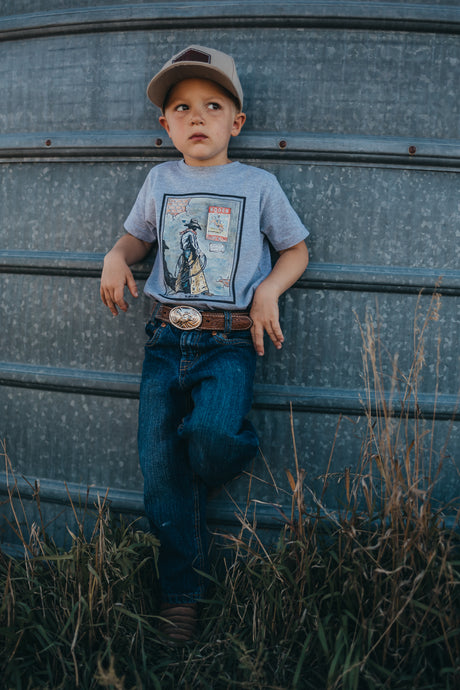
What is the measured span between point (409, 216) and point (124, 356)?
1.04 meters

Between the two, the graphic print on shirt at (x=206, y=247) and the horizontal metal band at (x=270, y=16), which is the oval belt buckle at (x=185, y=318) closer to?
the graphic print on shirt at (x=206, y=247)

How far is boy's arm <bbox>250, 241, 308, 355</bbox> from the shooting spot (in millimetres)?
1628

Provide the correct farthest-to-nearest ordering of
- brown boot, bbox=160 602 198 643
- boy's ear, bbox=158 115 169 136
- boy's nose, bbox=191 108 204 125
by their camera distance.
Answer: boy's ear, bbox=158 115 169 136 < boy's nose, bbox=191 108 204 125 < brown boot, bbox=160 602 198 643

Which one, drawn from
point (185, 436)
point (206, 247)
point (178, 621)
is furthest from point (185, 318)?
point (178, 621)

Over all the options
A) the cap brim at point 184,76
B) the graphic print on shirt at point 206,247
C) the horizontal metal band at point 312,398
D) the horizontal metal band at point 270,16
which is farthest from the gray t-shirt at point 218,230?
the horizontal metal band at point 270,16

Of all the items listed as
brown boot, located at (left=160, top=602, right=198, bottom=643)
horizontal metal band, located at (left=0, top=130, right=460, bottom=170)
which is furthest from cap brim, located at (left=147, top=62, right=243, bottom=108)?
brown boot, located at (left=160, top=602, right=198, bottom=643)

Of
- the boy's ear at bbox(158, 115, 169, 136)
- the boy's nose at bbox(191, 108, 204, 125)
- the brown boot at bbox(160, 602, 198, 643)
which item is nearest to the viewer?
the brown boot at bbox(160, 602, 198, 643)

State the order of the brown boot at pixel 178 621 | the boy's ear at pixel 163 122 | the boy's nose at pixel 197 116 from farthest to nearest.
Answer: the boy's ear at pixel 163 122, the boy's nose at pixel 197 116, the brown boot at pixel 178 621

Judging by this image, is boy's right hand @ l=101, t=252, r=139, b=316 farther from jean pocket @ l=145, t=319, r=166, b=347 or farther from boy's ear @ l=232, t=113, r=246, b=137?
boy's ear @ l=232, t=113, r=246, b=137

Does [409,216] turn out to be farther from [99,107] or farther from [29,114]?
[29,114]

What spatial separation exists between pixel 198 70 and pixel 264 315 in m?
0.73

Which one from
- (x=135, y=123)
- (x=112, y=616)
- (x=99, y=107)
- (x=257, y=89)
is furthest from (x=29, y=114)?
(x=112, y=616)

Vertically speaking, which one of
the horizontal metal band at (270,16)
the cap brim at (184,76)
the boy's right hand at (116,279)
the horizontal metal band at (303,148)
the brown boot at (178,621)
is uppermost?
the horizontal metal band at (270,16)

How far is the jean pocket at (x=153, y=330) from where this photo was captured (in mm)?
1729
